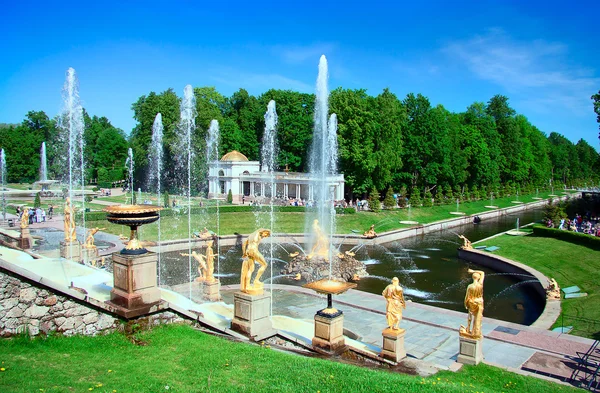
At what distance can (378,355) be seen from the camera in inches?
433

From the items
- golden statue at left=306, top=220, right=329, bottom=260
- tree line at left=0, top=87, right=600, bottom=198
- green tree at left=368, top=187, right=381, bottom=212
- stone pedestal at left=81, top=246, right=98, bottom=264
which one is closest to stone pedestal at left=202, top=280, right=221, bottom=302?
stone pedestal at left=81, top=246, right=98, bottom=264

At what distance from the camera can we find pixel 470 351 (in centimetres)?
1130

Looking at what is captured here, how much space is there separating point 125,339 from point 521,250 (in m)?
27.4

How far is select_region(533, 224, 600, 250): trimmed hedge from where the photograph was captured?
1084 inches

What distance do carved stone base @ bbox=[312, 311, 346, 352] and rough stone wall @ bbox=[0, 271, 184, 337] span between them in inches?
177

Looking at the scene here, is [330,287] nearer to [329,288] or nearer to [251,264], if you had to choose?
[329,288]

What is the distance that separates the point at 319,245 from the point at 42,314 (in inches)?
728

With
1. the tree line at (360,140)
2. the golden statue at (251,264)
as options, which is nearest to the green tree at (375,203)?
the tree line at (360,140)

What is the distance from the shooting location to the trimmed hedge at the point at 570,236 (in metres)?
27.5

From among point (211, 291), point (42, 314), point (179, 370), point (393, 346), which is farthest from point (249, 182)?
point (179, 370)

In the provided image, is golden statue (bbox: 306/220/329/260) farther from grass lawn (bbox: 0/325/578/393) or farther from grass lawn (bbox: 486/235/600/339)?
grass lawn (bbox: 0/325/578/393)

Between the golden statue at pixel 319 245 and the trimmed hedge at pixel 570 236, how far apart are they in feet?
53.5

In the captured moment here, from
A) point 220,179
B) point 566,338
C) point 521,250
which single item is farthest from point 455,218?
point 566,338

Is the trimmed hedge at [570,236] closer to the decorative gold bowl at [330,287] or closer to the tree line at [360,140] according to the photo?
the tree line at [360,140]
